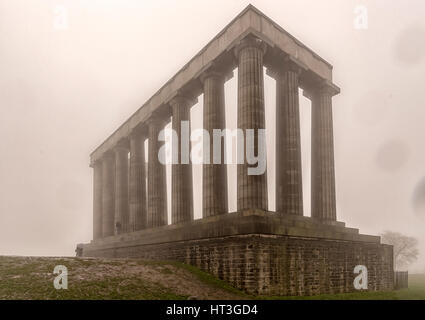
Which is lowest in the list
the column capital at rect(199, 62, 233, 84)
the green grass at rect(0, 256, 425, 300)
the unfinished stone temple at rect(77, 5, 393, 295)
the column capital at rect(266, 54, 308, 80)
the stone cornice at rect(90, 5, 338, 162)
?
the green grass at rect(0, 256, 425, 300)

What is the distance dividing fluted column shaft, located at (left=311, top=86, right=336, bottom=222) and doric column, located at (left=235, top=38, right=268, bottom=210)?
381 inches

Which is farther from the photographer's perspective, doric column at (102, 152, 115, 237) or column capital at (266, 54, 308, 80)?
doric column at (102, 152, 115, 237)

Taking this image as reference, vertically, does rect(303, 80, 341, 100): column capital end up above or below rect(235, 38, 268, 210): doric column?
above

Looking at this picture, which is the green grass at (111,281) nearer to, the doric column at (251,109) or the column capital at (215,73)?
the doric column at (251,109)

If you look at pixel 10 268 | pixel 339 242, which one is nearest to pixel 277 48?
pixel 339 242

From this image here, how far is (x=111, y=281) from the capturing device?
74.5ft

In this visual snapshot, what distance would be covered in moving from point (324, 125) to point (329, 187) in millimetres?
5674

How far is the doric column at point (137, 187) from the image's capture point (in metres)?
49.2

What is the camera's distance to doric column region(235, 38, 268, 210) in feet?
93.0

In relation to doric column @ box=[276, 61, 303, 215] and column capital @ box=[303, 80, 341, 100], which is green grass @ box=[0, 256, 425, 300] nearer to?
doric column @ box=[276, 61, 303, 215]

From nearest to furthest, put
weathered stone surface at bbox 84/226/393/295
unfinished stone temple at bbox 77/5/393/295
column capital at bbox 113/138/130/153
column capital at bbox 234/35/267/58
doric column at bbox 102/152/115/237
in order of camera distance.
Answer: weathered stone surface at bbox 84/226/393/295 < unfinished stone temple at bbox 77/5/393/295 < column capital at bbox 234/35/267/58 < column capital at bbox 113/138/130/153 < doric column at bbox 102/152/115/237

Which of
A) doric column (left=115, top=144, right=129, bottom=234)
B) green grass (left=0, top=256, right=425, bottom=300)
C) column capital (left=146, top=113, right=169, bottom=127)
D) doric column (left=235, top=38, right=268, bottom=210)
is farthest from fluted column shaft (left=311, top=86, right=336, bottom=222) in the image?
doric column (left=115, top=144, right=129, bottom=234)

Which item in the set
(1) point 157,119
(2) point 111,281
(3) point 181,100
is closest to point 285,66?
(3) point 181,100

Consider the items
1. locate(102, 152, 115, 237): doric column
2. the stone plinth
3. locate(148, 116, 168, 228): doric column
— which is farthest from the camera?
locate(102, 152, 115, 237): doric column
